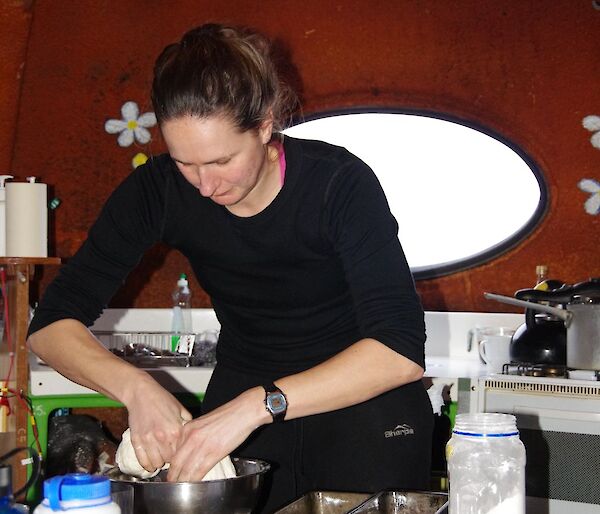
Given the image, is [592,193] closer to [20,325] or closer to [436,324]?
[436,324]

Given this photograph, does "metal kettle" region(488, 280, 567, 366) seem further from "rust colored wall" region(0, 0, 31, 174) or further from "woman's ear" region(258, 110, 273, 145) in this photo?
"rust colored wall" region(0, 0, 31, 174)

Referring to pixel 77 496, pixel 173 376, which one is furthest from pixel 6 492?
pixel 173 376

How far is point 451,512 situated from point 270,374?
0.67 metres

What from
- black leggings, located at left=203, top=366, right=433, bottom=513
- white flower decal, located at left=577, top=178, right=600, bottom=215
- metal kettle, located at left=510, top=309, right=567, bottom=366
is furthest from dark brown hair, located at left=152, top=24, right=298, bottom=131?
white flower decal, located at left=577, top=178, right=600, bottom=215

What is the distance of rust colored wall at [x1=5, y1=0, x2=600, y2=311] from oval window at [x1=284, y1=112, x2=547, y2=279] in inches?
3.5

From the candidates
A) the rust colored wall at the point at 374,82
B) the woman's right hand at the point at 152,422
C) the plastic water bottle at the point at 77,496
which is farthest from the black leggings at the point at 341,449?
the rust colored wall at the point at 374,82

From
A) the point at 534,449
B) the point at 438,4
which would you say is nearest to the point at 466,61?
the point at 438,4

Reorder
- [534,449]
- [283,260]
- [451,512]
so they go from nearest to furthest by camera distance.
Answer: [451,512] < [283,260] < [534,449]

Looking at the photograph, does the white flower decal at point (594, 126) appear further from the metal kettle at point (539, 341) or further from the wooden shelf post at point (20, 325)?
the wooden shelf post at point (20, 325)

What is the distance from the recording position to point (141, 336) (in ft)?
10.4

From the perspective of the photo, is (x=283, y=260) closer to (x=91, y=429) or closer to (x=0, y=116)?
(x=91, y=429)

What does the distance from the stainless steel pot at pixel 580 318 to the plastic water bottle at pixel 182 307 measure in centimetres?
123

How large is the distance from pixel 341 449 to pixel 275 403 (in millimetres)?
345

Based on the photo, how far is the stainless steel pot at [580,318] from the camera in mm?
2604
